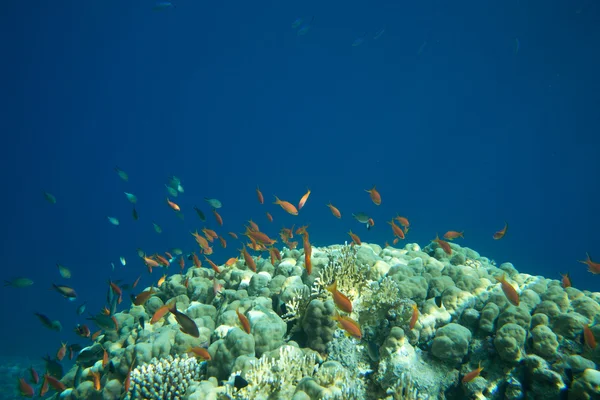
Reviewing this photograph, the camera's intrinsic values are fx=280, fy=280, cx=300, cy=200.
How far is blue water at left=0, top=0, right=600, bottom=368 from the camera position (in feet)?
210

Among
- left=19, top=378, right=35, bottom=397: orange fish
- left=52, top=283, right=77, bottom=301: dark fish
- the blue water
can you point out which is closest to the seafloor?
left=19, top=378, right=35, bottom=397: orange fish

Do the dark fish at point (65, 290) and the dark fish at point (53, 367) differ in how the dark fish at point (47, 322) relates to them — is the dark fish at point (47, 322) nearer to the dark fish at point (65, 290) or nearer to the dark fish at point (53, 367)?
the dark fish at point (65, 290)

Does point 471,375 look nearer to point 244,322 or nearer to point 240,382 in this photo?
point 240,382

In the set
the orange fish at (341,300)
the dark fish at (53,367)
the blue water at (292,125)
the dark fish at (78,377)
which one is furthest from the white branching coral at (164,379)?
the blue water at (292,125)

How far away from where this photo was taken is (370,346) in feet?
12.1

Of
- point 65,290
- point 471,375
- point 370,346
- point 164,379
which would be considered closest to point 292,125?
point 65,290

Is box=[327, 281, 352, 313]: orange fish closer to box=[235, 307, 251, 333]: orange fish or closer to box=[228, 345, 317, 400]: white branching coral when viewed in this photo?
box=[228, 345, 317, 400]: white branching coral

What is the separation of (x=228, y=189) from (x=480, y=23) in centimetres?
9931

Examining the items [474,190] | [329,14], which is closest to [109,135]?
[329,14]

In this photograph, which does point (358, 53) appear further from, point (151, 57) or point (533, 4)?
point (151, 57)

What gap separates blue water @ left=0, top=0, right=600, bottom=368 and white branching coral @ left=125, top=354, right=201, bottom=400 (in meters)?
50.2

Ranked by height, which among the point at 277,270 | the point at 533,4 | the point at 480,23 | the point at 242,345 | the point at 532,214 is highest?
the point at 532,214

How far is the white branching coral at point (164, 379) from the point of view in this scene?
397cm

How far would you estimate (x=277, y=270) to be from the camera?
6258 mm
